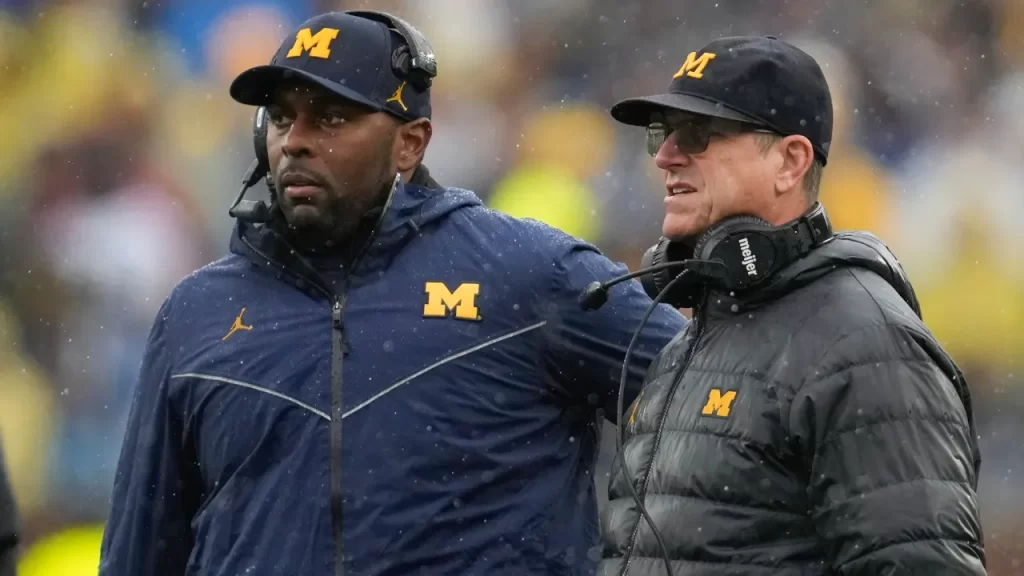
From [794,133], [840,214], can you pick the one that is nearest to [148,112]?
[840,214]

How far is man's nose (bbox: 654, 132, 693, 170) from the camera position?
2490 millimetres

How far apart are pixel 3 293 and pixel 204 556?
14.8ft

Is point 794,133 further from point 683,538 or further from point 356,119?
point 356,119

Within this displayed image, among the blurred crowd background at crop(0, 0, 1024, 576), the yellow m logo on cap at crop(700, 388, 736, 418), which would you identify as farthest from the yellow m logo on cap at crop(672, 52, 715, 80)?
the blurred crowd background at crop(0, 0, 1024, 576)

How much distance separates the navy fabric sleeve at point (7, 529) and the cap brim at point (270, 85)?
3.16 ft

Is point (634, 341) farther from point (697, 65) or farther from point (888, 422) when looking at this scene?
point (888, 422)

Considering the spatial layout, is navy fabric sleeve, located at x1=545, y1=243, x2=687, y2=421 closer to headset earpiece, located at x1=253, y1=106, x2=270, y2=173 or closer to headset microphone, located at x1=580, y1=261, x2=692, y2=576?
headset microphone, located at x1=580, y1=261, x2=692, y2=576

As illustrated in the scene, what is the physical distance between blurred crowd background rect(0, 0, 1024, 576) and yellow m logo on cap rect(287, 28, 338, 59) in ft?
13.1

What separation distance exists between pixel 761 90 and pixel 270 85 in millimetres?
1289

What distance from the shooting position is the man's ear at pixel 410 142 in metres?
3.39

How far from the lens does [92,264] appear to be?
7.30 m

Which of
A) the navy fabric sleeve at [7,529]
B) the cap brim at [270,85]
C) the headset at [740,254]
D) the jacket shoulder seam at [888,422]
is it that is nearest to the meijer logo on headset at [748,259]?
the headset at [740,254]

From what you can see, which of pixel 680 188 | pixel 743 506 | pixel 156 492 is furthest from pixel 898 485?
pixel 156 492

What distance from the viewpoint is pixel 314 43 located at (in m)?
3.31
